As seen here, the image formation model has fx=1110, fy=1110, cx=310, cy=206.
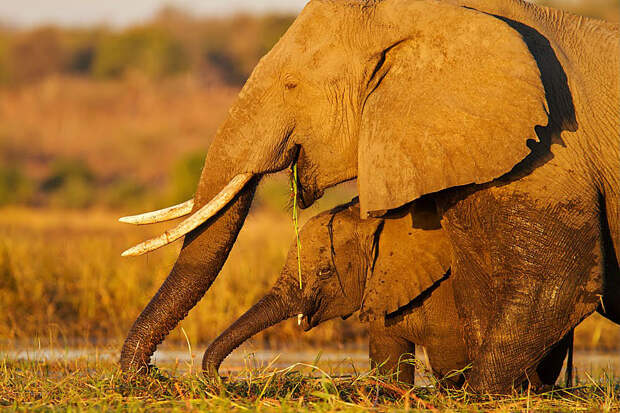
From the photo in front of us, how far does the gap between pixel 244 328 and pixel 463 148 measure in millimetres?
1532

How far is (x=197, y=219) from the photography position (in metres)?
5.07

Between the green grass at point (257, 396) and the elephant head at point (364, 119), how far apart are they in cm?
31

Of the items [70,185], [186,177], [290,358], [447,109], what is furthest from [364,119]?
[70,185]

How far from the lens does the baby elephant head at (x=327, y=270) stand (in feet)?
19.3

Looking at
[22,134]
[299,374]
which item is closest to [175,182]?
[22,134]

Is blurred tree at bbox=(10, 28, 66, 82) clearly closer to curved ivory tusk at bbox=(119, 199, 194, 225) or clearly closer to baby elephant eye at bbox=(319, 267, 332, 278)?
baby elephant eye at bbox=(319, 267, 332, 278)

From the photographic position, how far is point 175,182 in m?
19.0

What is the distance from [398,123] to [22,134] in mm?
26353

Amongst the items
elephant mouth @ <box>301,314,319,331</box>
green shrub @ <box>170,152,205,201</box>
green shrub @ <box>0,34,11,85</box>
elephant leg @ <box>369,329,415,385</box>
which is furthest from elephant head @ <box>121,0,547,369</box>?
green shrub @ <box>0,34,11,85</box>

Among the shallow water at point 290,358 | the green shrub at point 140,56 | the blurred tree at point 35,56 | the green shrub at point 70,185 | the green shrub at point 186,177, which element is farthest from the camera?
the green shrub at point 140,56

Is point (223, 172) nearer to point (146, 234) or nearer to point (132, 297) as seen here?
point (132, 297)

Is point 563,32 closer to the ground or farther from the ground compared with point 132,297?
farther from the ground

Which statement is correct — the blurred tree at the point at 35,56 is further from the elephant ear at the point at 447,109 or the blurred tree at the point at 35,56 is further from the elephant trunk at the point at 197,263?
the elephant ear at the point at 447,109

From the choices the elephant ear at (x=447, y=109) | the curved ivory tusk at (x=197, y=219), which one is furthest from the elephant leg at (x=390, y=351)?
the curved ivory tusk at (x=197, y=219)
